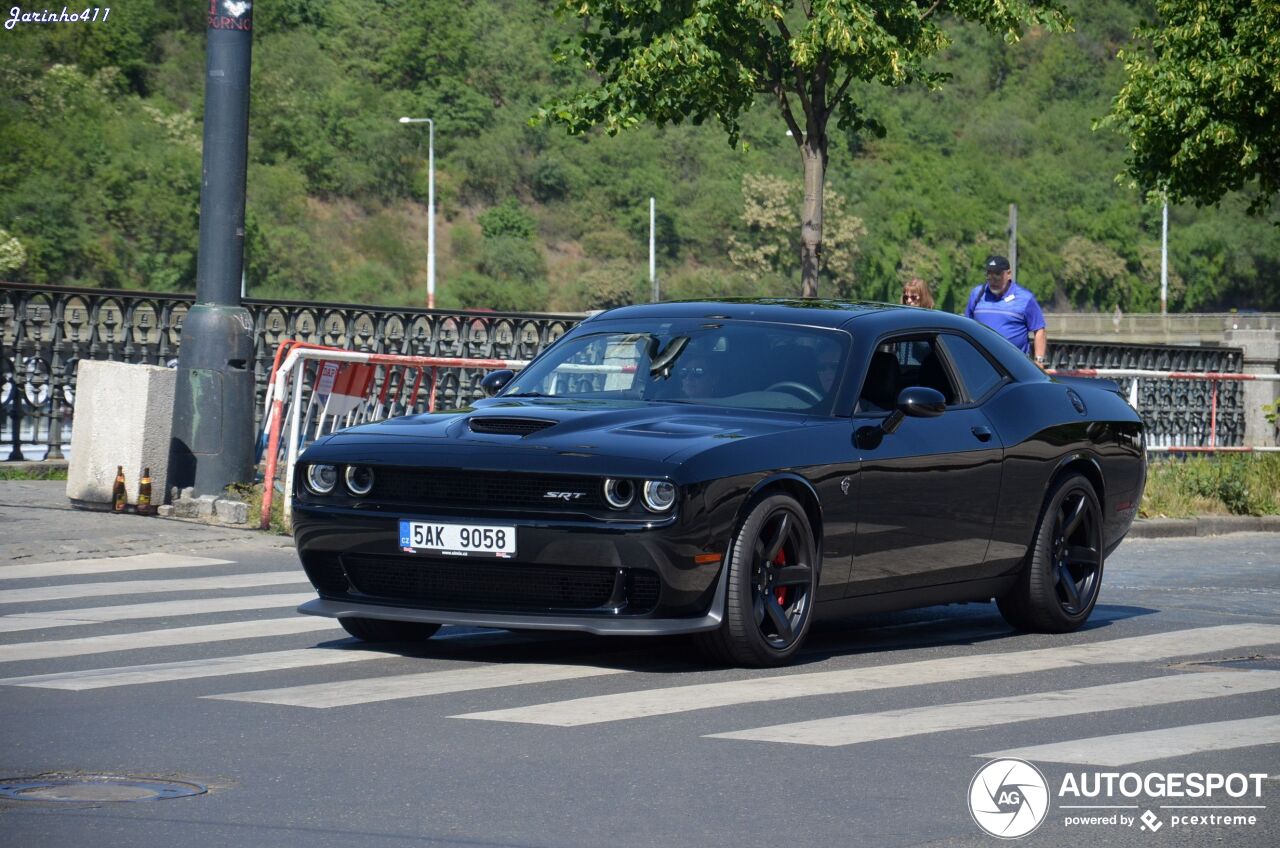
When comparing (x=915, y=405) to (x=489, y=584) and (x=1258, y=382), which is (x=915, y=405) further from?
(x=1258, y=382)

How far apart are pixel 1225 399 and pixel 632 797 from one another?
67.8ft

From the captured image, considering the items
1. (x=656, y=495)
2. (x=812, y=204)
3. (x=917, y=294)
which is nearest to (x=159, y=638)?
(x=656, y=495)

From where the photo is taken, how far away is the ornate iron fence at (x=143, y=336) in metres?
18.4

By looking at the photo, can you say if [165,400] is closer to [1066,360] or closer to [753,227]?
[1066,360]

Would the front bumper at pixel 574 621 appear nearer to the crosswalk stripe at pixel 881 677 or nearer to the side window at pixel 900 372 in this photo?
the crosswalk stripe at pixel 881 677

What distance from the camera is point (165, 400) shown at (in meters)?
13.9

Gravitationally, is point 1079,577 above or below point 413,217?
below

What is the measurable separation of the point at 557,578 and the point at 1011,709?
1702 millimetres

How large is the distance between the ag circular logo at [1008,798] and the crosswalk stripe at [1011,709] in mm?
614

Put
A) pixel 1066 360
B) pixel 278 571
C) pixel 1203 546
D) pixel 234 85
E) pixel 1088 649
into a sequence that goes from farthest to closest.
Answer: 1. pixel 1066 360
2. pixel 1203 546
3. pixel 234 85
4. pixel 278 571
5. pixel 1088 649

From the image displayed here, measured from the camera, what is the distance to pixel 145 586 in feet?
35.0

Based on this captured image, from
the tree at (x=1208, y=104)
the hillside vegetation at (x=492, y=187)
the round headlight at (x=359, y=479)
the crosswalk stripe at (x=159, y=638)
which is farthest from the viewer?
the hillside vegetation at (x=492, y=187)

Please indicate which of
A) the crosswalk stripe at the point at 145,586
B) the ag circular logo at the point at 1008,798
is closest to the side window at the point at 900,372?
the ag circular logo at the point at 1008,798

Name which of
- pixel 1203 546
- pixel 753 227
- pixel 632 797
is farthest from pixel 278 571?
pixel 753 227
